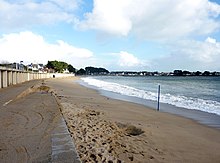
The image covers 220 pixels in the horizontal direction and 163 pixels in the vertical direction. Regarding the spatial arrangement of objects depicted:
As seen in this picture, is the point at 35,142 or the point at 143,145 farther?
the point at 143,145

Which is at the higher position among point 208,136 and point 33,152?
point 33,152

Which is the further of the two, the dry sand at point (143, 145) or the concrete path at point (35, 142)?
the dry sand at point (143, 145)

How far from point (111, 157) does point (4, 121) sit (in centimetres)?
531

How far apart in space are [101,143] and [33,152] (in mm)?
1920

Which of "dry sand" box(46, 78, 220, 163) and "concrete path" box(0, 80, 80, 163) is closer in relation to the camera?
"concrete path" box(0, 80, 80, 163)

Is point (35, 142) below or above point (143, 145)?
above

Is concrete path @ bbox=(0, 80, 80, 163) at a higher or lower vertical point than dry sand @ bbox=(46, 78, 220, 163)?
higher

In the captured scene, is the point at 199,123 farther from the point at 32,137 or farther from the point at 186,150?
the point at 32,137

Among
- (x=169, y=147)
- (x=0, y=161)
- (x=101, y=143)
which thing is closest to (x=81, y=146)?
(x=101, y=143)

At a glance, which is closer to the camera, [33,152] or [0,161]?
[0,161]

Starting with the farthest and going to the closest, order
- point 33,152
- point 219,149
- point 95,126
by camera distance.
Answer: point 95,126, point 219,149, point 33,152

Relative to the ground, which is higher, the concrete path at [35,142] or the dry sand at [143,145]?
the concrete path at [35,142]

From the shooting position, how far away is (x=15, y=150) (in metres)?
5.91

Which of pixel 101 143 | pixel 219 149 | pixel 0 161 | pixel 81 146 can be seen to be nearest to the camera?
pixel 0 161
